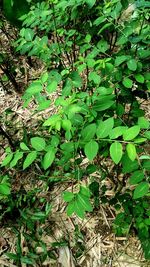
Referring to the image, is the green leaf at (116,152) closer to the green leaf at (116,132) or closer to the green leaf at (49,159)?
the green leaf at (116,132)

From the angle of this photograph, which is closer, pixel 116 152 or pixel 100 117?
pixel 116 152

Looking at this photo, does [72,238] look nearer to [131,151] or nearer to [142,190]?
[142,190]

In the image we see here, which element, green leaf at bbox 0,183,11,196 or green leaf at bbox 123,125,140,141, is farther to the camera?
green leaf at bbox 0,183,11,196

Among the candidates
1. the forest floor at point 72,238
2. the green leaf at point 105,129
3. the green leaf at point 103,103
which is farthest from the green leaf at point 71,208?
the forest floor at point 72,238

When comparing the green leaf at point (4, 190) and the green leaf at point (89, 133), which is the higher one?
the green leaf at point (89, 133)

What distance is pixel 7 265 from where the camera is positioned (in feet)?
5.83

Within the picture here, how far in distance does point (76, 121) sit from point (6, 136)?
1.07m

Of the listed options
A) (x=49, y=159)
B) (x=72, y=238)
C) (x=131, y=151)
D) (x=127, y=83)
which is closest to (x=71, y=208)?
(x=49, y=159)

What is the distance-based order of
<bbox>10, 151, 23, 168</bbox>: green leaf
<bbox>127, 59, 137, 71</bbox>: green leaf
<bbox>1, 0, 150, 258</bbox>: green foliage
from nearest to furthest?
<bbox>1, 0, 150, 258</bbox>: green foliage < <bbox>10, 151, 23, 168</bbox>: green leaf < <bbox>127, 59, 137, 71</bbox>: green leaf

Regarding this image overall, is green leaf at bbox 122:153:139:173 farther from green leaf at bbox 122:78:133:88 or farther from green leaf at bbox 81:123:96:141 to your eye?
green leaf at bbox 122:78:133:88

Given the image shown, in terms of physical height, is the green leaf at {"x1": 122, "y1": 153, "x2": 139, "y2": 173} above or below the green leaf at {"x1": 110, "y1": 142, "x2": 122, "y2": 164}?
below

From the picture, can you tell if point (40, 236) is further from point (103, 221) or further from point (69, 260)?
point (103, 221)

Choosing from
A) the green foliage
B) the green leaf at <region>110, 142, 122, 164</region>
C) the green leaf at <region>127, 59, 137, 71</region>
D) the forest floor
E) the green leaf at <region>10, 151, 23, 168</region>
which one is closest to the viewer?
the green leaf at <region>110, 142, 122, 164</region>

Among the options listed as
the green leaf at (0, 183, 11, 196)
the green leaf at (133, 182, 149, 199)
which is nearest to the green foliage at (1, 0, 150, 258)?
the green leaf at (133, 182, 149, 199)
